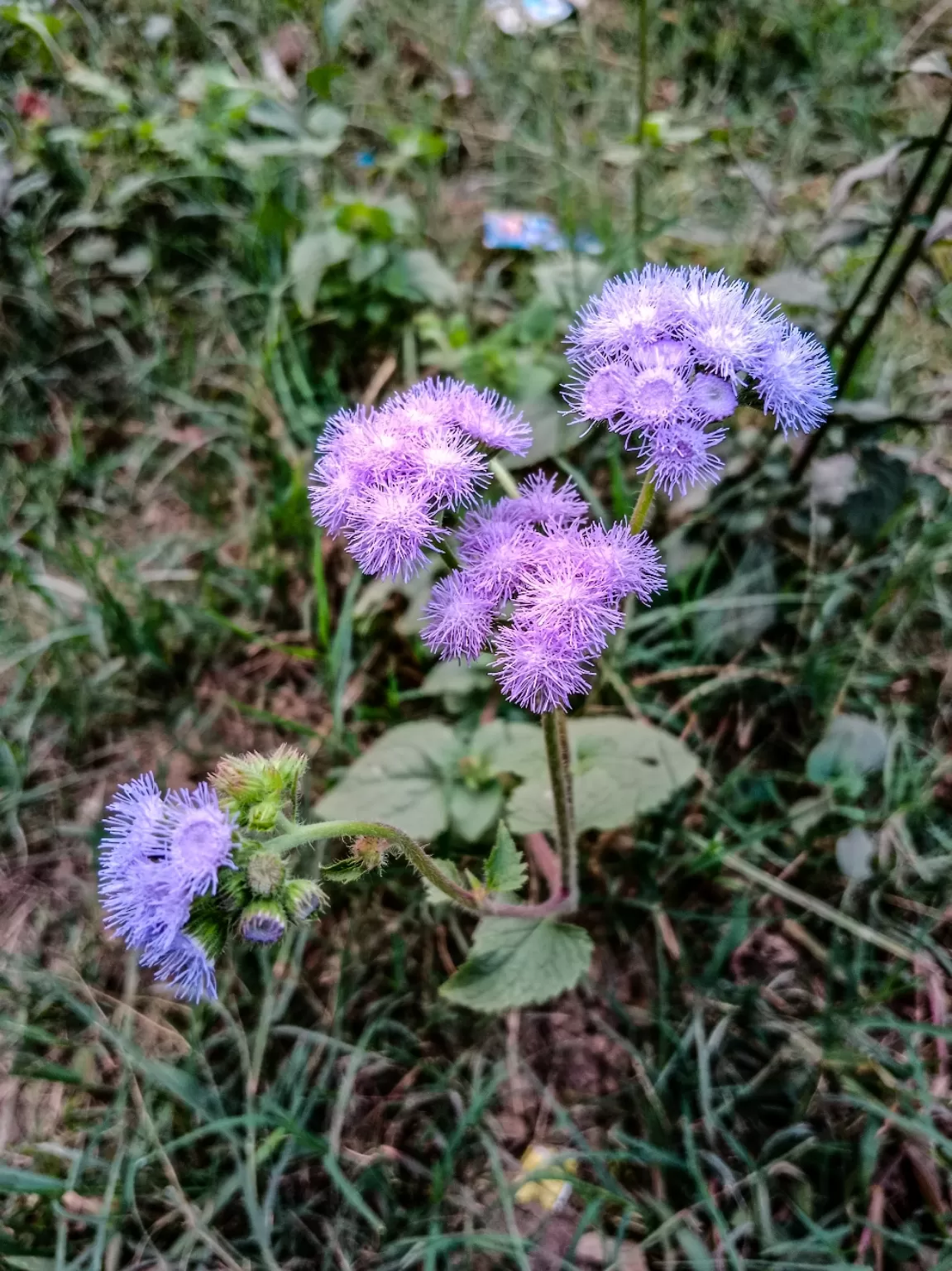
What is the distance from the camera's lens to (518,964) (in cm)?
182

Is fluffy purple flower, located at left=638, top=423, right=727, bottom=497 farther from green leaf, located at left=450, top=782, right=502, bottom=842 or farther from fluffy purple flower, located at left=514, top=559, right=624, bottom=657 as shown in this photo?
green leaf, located at left=450, top=782, right=502, bottom=842

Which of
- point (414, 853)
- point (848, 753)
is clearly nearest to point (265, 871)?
point (414, 853)

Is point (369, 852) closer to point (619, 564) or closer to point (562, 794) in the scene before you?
point (562, 794)

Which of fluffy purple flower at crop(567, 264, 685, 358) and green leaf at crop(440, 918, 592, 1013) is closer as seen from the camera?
fluffy purple flower at crop(567, 264, 685, 358)

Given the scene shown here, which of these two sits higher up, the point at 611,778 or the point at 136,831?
the point at 136,831

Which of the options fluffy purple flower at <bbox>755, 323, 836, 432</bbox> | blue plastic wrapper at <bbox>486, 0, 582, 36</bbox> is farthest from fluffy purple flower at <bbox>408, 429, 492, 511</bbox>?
blue plastic wrapper at <bbox>486, 0, 582, 36</bbox>

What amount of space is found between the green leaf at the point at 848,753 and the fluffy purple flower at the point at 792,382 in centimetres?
99

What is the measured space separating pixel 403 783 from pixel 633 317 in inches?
46.9

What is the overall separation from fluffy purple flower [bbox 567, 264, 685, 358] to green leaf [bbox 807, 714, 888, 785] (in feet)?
3.91

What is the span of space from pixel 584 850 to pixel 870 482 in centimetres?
115

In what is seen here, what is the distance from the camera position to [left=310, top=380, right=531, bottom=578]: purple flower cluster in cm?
147

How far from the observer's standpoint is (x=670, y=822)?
2283mm

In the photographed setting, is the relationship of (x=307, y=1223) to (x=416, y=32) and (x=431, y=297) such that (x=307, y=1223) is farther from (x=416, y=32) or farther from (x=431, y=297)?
(x=416, y=32)

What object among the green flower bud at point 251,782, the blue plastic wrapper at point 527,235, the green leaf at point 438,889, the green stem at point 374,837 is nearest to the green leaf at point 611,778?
the green leaf at point 438,889
